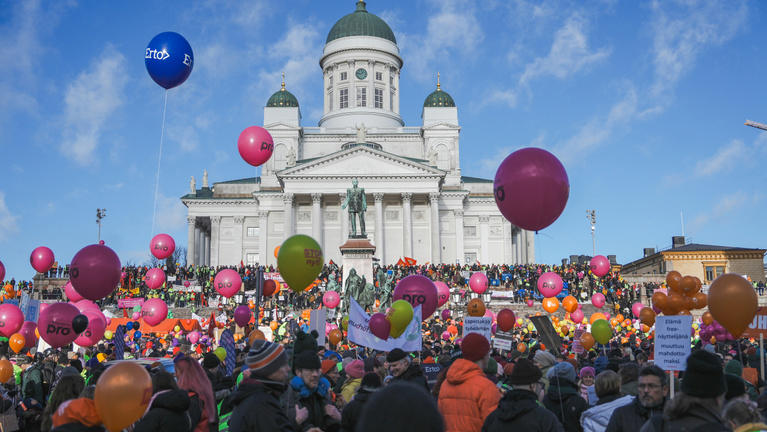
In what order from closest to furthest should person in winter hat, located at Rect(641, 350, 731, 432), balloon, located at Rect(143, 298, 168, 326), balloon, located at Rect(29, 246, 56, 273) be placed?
person in winter hat, located at Rect(641, 350, 731, 432) → balloon, located at Rect(143, 298, 168, 326) → balloon, located at Rect(29, 246, 56, 273)

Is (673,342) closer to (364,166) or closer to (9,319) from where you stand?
(9,319)

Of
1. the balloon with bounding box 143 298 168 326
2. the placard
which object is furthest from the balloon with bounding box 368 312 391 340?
the balloon with bounding box 143 298 168 326

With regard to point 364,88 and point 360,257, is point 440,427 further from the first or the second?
point 364,88

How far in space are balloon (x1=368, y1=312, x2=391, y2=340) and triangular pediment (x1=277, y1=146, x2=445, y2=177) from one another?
49.7m

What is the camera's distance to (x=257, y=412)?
4781 mm

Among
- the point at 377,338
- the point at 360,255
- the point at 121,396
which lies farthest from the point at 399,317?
the point at 360,255

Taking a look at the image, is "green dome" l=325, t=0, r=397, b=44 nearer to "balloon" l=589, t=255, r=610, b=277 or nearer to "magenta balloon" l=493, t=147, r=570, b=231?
"balloon" l=589, t=255, r=610, b=277

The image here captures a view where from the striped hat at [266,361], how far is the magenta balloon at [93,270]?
8.19 meters

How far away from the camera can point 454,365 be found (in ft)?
19.4

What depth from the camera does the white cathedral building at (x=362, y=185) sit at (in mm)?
60438

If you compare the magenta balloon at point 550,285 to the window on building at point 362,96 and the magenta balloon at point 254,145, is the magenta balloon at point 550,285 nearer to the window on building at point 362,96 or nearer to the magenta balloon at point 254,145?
the magenta balloon at point 254,145

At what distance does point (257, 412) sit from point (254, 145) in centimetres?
1245

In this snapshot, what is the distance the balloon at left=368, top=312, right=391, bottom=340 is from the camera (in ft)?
35.2

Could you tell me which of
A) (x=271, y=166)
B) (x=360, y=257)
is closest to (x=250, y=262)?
(x=271, y=166)
